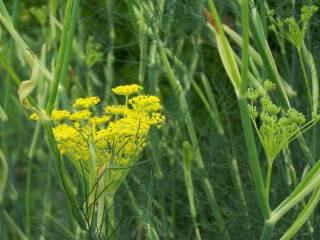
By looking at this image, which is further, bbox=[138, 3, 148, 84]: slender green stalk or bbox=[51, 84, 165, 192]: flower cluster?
bbox=[138, 3, 148, 84]: slender green stalk

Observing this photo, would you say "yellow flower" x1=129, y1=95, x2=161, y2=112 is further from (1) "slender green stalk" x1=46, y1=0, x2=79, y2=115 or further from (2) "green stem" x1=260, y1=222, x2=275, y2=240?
(2) "green stem" x1=260, y1=222, x2=275, y2=240

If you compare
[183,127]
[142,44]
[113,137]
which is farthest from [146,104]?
[183,127]

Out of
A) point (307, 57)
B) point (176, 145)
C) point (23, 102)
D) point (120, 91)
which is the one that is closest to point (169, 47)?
point (176, 145)

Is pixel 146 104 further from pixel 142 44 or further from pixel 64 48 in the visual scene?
pixel 142 44

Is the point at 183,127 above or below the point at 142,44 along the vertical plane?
below

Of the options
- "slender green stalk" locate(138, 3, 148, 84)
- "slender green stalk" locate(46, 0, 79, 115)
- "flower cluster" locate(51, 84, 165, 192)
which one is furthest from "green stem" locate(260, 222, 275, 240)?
"slender green stalk" locate(138, 3, 148, 84)

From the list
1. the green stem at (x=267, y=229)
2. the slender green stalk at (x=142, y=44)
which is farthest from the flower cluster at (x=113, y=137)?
the slender green stalk at (x=142, y=44)

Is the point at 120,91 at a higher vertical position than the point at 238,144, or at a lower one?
higher

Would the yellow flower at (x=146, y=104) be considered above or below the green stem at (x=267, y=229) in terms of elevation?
above

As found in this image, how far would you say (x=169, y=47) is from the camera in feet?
5.10

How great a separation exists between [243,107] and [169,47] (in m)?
0.72

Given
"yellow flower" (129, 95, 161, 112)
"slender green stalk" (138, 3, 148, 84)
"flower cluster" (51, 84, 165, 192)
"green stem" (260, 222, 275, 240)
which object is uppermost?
"slender green stalk" (138, 3, 148, 84)

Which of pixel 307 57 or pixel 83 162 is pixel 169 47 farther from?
pixel 83 162

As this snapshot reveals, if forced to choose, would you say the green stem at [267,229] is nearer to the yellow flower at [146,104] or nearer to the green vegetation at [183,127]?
the green vegetation at [183,127]
